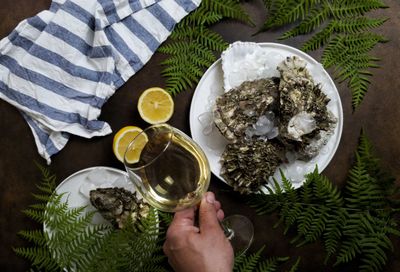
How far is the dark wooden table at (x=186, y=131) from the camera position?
5.97 feet

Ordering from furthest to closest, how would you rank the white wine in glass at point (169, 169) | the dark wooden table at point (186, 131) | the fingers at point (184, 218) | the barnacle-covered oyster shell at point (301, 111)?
the dark wooden table at point (186, 131), the barnacle-covered oyster shell at point (301, 111), the fingers at point (184, 218), the white wine in glass at point (169, 169)

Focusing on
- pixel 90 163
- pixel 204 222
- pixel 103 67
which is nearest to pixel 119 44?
pixel 103 67

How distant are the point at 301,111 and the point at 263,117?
0.15 m

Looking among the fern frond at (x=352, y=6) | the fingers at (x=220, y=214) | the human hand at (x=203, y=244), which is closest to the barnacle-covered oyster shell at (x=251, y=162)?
the fingers at (x=220, y=214)

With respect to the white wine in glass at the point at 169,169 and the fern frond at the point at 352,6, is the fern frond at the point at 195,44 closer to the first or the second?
the fern frond at the point at 352,6

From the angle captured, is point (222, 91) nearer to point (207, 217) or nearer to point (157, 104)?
point (157, 104)

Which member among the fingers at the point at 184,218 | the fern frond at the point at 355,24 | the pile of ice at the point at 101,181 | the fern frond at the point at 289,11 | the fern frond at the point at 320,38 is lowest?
the pile of ice at the point at 101,181

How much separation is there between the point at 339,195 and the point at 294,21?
0.73m

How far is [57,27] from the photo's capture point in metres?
1.81

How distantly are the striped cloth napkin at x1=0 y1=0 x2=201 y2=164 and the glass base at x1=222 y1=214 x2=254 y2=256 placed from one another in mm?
643

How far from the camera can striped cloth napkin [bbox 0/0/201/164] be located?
1.82 m

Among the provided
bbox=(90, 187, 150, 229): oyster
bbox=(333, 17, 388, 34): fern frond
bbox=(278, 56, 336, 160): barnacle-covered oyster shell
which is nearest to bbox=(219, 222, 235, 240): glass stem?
bbox=(90, 187, 150, 229): oyster

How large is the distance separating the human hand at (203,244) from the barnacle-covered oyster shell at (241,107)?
11.8 inches

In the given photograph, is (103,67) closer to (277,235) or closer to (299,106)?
(299,106)
